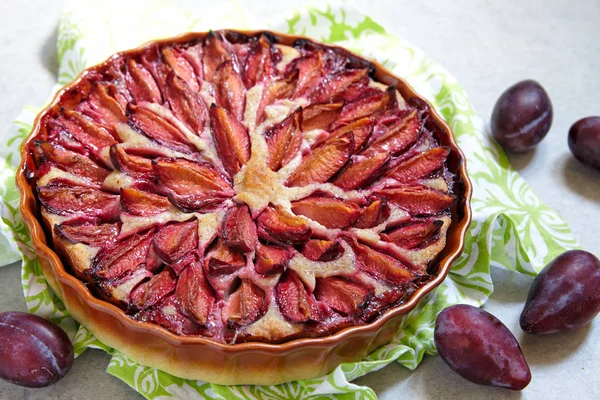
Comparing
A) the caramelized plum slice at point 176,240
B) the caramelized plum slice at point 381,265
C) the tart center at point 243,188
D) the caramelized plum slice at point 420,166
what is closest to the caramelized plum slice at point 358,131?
the tart center at point 243,188

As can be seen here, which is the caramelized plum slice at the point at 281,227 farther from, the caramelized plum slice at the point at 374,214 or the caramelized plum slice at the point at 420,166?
the caramelized plum slice at the point at 420,166

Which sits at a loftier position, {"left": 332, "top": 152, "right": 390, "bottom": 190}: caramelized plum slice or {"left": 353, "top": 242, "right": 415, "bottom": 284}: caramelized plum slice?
{"left": 332, "top": 152, "right": 390, "bottom": 190}: caramelized plum slice

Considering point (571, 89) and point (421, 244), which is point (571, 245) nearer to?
point (421, 244)

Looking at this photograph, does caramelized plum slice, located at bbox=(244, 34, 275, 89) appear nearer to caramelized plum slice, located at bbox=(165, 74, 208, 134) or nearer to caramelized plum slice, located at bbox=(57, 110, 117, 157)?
caramelized plum slice, located at bbox=(165, 74, 208, 134)

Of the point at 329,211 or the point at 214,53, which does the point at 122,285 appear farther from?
the point at 214,53

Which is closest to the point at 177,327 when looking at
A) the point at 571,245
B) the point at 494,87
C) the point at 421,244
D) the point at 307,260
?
the point at 307,260

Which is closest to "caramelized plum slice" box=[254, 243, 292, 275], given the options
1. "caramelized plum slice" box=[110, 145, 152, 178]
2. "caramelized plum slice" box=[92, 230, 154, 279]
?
"caramelized plum slice" box=[92, 230, 154, 279]

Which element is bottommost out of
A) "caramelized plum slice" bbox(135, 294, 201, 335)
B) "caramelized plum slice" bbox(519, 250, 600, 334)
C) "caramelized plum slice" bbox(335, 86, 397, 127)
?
"caramelized plum slice" bbox(519, 250, 600, 334)

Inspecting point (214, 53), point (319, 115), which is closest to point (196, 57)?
point (214, 53)
